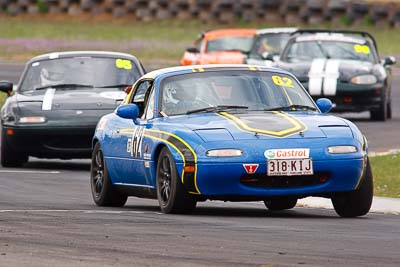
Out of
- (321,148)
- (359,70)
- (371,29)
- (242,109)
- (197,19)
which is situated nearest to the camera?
(321,148)

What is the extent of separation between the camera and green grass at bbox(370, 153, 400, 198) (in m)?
14.9

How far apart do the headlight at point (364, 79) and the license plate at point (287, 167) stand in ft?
44.9

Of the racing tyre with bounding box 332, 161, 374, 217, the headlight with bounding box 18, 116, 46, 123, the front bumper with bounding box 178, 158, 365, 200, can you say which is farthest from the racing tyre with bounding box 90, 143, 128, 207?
the headlight with bounding box 18, 116, 46, 123

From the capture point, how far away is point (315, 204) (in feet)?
45.6

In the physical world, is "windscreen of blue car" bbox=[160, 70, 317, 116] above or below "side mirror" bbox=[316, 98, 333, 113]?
above

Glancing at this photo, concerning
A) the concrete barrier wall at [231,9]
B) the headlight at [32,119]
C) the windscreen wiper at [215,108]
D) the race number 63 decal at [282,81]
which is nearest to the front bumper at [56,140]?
the headlight at [32,119]

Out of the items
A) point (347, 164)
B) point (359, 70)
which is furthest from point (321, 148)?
point (359, 70)

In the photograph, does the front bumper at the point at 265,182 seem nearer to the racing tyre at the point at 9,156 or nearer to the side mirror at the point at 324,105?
the side mirror at the point at 324,105

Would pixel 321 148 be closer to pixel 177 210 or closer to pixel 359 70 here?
pixel 177 210

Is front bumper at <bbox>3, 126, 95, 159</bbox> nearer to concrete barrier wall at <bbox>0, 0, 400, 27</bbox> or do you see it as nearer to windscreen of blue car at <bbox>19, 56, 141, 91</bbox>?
windscreen of blue car at <bbox>19, 56, 141, 91</bbox>

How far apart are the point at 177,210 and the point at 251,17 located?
37.0 metres

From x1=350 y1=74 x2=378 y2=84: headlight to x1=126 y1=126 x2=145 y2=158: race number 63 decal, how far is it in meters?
12.5

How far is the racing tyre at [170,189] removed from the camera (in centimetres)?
1166

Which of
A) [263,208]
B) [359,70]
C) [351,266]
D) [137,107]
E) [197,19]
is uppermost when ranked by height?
[351,266]
